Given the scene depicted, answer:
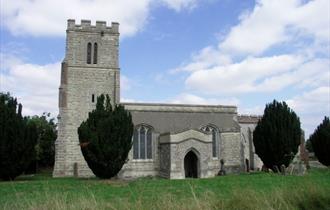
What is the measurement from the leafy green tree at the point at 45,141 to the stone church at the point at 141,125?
11538 mm

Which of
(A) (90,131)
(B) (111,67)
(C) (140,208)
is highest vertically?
(B) (111,67)

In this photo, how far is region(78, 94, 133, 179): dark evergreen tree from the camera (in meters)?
23.3

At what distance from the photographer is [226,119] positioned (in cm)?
3378

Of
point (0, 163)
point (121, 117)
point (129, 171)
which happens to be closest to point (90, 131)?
point (121, 117)

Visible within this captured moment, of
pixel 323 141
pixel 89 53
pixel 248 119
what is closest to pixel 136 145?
pixel 89 53

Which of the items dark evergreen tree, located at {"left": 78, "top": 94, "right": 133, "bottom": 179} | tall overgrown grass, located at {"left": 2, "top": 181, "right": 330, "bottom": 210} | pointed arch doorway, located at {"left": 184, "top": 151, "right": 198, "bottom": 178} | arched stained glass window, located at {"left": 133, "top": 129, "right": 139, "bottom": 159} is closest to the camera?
tall overgrown grass, located at {"left": 2, "top": 181, "right": 330, "bottom": 210}

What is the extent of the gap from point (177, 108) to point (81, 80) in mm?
8108

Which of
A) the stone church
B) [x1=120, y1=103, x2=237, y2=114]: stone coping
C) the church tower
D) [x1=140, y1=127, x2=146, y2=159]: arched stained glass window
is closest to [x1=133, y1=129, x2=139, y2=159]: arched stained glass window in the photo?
the stone church

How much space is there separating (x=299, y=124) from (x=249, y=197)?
24.9 m

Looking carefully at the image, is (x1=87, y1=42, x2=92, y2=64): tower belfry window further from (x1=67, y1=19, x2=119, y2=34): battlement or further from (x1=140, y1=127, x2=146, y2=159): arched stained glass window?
(x1=140, y1=127, x2=146, y2=159): arched stained glass window

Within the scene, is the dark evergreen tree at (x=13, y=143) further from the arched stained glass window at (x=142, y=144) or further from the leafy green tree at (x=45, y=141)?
the leafy green tree at (x=45, y=141)

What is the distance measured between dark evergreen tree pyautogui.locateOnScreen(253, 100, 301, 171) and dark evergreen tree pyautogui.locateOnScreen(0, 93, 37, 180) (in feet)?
53.2

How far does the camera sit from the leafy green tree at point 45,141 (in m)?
42.2

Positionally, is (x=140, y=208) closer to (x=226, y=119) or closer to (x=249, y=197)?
(x=249, y=197)
